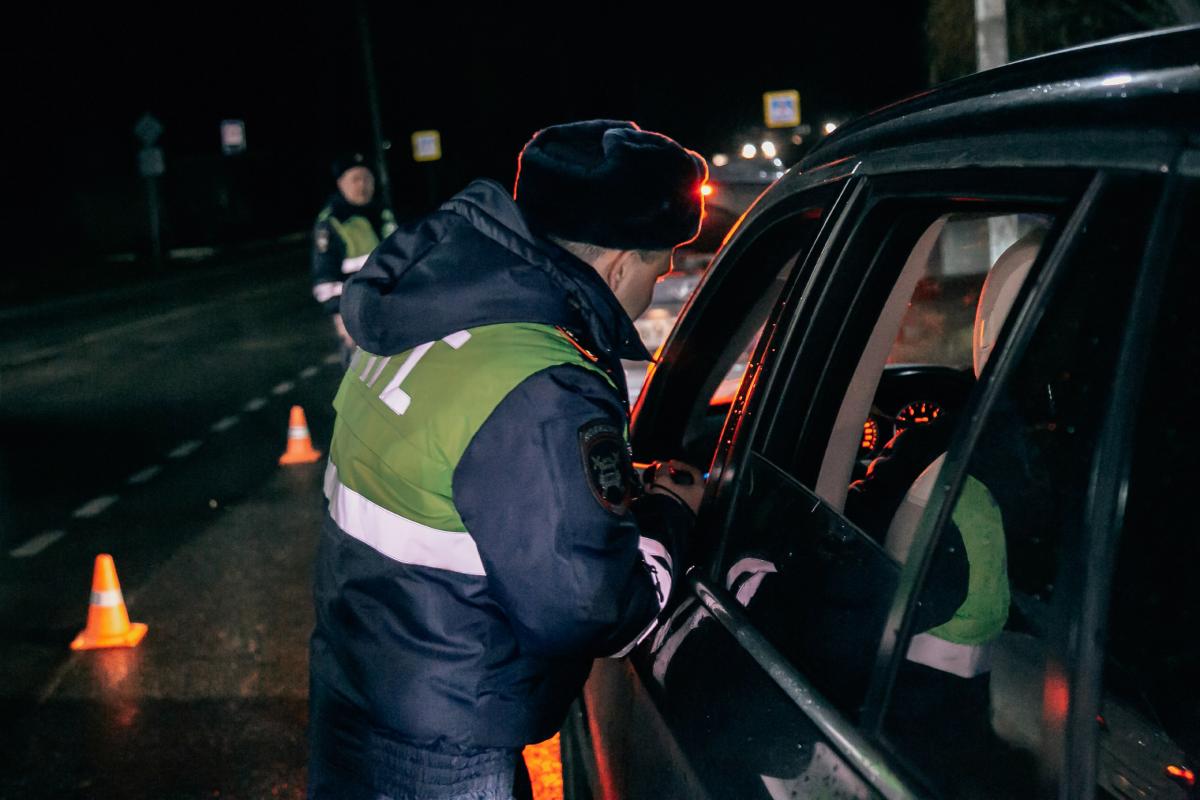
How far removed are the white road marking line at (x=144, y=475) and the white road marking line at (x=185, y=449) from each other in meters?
0.36

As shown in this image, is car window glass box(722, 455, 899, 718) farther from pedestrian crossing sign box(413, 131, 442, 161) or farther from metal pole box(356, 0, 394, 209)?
pedestrian crossing sign box(413, 131, 442, 161)

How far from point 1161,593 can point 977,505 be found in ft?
0.80

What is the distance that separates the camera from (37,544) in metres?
7.05

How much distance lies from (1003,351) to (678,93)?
2837 inches

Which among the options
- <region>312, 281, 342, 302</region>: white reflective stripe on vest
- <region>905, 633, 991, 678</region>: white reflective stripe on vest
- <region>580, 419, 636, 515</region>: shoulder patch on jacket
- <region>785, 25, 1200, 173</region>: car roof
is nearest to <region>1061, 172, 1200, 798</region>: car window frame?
<region>785, 25, 1200, 173</region>: car roof

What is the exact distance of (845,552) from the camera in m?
1.65

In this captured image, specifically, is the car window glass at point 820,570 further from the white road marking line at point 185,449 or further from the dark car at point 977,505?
the white road marking line at point 185,449

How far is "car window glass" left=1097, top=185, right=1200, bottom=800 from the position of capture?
1.08 metres

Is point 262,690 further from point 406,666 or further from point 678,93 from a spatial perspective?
point 678,93

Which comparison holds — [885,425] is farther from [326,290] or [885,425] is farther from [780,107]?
[780,107]

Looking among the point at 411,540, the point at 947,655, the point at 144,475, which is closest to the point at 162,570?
the point at 144,475

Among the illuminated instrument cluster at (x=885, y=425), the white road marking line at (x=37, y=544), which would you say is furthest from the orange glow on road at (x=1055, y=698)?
the white road marking line at (x=37, y=544)

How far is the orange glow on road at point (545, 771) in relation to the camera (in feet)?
12.6

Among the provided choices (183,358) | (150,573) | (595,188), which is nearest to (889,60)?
(183,358)
